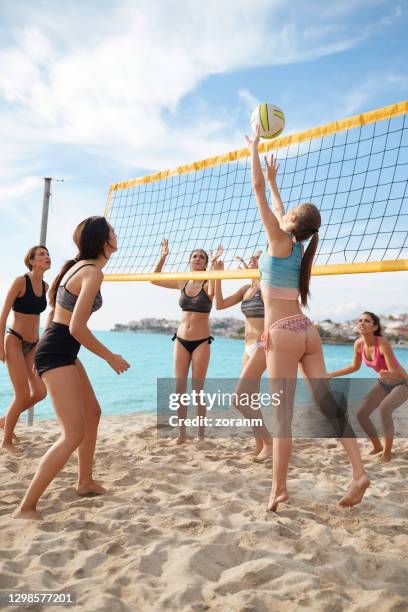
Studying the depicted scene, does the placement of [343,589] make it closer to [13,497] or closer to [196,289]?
[13,497]

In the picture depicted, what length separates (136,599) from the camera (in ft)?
6.42

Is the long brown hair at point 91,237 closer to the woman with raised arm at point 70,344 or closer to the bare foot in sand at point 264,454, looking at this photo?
the woman with raised arm at point 70,344

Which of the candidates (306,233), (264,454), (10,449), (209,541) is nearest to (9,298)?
(10,449)

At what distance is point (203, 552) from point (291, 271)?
4.76ft

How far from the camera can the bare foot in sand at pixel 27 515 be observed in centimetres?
268

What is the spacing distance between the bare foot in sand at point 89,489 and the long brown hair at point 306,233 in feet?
5.41

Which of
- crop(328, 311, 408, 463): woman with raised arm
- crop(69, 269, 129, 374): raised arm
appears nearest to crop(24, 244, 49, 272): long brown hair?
crop(69, 269, 129, 374): raised arm

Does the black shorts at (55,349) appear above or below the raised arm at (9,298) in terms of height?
below

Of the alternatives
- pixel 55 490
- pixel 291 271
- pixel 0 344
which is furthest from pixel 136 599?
pixel 0 344

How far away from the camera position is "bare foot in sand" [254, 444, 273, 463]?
393 centimetres

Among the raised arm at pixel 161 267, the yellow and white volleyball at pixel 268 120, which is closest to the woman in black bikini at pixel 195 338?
the raised arm at pixel 161 267

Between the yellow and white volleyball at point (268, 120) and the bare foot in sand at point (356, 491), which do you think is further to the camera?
the yellow and white volleyball at point (268, 120)

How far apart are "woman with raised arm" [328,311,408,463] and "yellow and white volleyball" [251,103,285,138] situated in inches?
66.0

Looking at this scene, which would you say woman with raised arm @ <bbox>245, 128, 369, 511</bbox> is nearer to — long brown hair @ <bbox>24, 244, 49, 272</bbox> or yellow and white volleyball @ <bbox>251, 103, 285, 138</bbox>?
yellow and white volleyball @ <bbox>251, 103, 285, 138</bbox>
